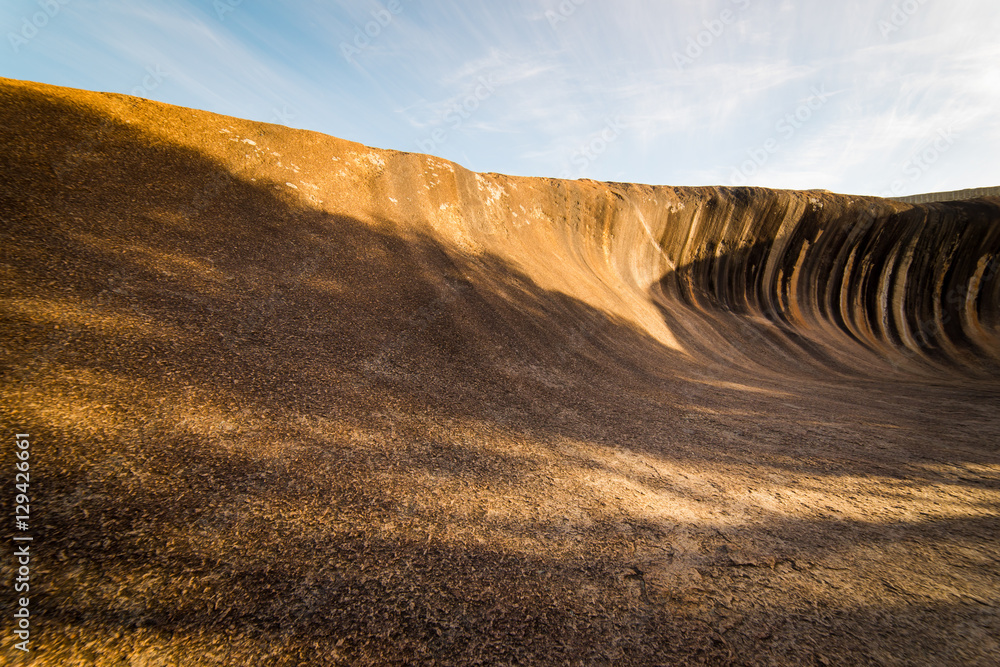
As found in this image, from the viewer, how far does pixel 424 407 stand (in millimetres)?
3746

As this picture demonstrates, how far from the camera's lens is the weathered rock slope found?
1.62 meters

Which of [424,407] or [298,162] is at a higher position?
[298,162]

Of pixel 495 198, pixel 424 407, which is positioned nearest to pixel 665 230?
pixel 495 198

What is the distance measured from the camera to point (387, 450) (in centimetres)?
295

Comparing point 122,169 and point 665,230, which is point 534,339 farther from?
point 665,230

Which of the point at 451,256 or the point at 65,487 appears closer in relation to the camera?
the point at 65,487

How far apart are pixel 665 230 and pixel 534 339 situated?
34.1 feet

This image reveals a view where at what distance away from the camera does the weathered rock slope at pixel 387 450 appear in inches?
63.9

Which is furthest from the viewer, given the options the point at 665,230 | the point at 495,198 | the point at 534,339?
the point at 665,230

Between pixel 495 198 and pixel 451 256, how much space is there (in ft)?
11.5

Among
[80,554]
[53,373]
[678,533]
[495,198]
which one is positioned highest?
[495,198]

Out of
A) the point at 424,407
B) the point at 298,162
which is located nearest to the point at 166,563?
the point at 424,407

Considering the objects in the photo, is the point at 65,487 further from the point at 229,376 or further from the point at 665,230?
the point at 665,230

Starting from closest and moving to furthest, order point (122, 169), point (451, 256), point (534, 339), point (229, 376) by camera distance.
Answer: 1. point (229, 376)
2. point (122, 169)
3. point (534, 339)
4. point (451, 256)
